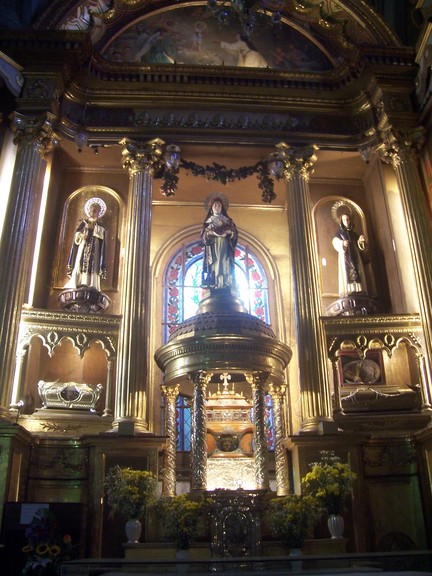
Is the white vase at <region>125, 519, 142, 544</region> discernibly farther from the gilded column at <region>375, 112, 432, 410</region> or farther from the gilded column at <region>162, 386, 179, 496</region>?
the gilded column at <region>375, 112, 432, 410</region>

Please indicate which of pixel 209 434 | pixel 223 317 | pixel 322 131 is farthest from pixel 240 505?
pixel 322 131

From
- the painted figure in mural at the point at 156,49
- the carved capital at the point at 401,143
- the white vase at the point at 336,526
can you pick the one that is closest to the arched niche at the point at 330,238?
the carved capital at the point at 401,143

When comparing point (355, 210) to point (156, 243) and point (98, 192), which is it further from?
point (98, 192)

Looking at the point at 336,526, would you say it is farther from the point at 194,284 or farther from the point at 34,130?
the point at 34,130

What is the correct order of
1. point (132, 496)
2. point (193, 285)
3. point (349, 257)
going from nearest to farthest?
point (132, 496)
point (349, 257)
point (193, 285)

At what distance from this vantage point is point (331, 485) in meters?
8.78

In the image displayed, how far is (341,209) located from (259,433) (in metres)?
6.13

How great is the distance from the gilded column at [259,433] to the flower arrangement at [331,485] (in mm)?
690

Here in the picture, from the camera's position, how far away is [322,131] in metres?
13.4

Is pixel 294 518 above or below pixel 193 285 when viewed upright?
below

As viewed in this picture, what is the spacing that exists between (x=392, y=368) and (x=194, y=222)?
18.5 feet

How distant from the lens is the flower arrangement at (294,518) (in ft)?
26.8

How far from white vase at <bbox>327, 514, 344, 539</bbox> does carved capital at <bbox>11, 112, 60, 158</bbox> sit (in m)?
8.07

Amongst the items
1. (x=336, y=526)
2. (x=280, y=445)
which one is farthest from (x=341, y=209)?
(x=336, y=526)
